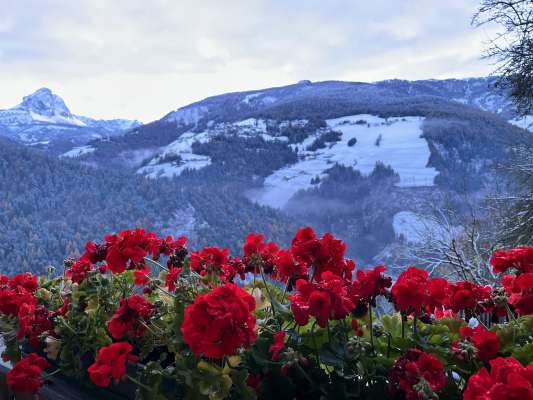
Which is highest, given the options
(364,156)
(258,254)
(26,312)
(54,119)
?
(54,119)

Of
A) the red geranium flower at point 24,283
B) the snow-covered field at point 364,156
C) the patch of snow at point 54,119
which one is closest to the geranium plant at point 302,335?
the red geranium flower at point 24,283

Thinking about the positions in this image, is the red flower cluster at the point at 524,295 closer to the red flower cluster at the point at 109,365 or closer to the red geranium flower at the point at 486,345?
the red geranium flower at the point at 486,345

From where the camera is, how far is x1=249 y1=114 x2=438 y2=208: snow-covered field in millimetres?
26562

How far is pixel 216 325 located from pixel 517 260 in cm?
75

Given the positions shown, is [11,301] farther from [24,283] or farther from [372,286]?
[372,286]

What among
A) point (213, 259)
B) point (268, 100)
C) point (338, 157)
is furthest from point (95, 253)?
point (268, 100)

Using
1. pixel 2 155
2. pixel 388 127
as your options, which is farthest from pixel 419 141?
pixel 2 155

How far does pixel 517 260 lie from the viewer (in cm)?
106

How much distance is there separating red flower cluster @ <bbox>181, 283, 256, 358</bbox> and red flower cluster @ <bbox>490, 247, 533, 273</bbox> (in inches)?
26.8

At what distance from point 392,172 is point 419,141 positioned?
5615mm

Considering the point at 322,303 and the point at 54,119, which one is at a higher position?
the point at 54,119

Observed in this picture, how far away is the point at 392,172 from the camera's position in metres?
27.4

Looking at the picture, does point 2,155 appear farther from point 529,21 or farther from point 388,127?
point 388,127

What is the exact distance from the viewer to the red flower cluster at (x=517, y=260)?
1.05m
